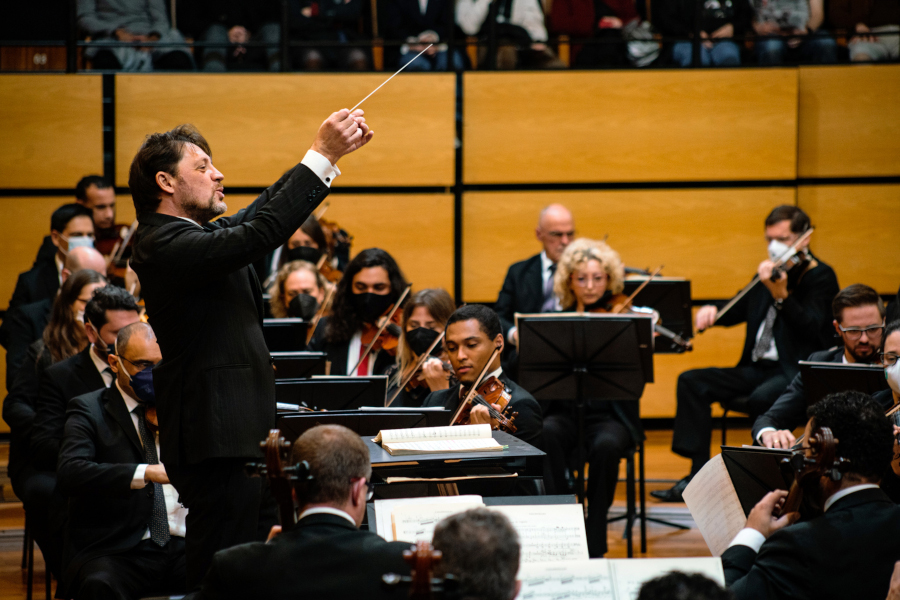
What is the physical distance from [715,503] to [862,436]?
0.47 meters

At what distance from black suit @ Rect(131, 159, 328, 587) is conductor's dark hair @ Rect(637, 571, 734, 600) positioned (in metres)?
1.02

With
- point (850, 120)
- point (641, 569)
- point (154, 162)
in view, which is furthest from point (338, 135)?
point (850, 120)

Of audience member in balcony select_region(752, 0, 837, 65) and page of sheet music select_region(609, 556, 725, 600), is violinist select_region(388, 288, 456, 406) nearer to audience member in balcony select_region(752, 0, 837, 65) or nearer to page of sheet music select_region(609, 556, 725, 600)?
page of sheet music select_region(609, 556, 725, 600)

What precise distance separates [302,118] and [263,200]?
13.8ft

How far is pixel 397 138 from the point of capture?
21.3 ft

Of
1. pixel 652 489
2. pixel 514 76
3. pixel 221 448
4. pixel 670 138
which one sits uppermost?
pixel 514 76

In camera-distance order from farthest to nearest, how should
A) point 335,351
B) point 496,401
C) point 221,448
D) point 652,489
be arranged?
point 652,489 → point 335,351 → point 496,401 → point 221,448

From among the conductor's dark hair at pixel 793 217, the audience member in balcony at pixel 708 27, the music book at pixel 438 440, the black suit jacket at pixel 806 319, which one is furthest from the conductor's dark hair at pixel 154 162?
the audience member in balcony at pixel 708 27

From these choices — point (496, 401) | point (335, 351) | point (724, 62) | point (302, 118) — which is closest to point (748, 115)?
point (724, 62)

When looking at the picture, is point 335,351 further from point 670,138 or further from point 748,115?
point 748,115

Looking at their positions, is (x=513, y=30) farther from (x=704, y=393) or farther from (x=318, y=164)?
(x=318, y=164)

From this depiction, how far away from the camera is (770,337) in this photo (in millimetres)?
5277

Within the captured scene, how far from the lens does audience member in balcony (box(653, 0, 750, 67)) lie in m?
6.40

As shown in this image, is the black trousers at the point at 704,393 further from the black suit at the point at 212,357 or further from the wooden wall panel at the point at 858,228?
the black suit at the point at 212,357
